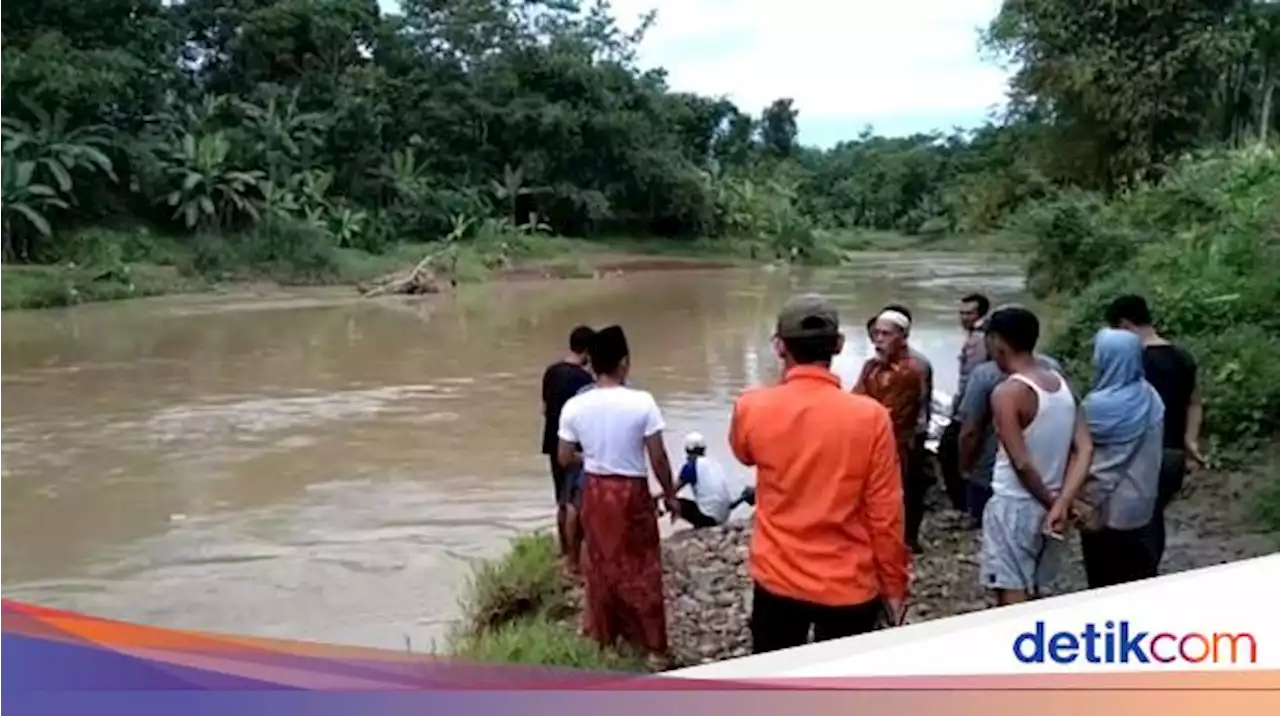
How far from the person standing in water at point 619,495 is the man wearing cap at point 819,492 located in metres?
1.29

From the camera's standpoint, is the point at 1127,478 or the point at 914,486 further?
the point at 914,486

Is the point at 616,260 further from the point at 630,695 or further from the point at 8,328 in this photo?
the point at 630,695

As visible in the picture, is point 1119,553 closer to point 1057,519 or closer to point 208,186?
point 1057,519

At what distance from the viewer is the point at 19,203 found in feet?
97.5

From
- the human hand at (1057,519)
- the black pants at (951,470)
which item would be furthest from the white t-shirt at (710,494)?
the human hand at (1057,519)

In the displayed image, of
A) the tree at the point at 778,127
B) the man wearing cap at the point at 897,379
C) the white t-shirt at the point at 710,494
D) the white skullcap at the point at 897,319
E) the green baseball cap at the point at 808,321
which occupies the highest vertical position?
the tree at the point at 778,127

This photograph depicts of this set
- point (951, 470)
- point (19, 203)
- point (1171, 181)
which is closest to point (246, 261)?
point (19, 203)

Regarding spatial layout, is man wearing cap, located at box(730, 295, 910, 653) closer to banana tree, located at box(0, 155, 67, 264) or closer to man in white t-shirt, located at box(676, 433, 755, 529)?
man in white t-shirt, located at box(676, 433, 755, 529)

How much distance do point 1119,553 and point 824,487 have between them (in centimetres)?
159

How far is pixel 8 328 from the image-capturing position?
2312 centimetres

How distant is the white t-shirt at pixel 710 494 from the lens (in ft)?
24.8

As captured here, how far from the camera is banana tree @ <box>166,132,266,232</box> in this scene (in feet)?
111

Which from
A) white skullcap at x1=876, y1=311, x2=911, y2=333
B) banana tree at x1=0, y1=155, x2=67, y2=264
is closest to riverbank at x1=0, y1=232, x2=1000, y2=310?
banana tree at x1=0, y1=155, x2=67, y2=264

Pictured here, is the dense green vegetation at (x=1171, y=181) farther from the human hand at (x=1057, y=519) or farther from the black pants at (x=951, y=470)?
the human hand at (x=1057, y=519)
